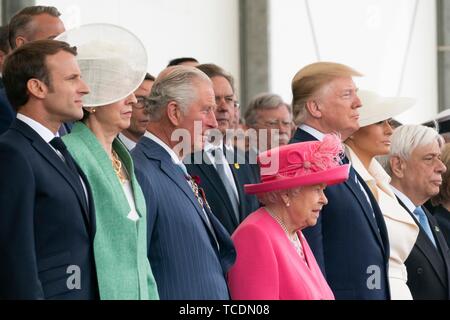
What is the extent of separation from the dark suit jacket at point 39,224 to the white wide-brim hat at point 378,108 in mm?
1962

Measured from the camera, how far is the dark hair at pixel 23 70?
4.04 m

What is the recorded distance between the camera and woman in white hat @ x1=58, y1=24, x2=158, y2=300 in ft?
13.4

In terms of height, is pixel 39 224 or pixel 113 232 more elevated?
pixel 39 224

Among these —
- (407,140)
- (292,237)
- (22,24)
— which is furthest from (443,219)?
(22,24)

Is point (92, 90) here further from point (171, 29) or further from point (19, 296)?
point (171, 29)

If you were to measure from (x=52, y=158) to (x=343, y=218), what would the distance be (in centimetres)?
157

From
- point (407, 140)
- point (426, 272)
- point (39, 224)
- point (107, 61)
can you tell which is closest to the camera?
point (39, 224)

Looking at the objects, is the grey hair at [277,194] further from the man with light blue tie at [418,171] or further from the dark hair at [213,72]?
the dark hair at [213,72]

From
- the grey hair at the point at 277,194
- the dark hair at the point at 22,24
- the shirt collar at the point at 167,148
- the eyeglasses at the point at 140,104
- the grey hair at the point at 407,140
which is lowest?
the grey hair at the point at 407,140

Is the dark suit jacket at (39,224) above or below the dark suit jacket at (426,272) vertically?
above

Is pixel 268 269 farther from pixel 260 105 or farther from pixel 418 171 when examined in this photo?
pixel 260 105

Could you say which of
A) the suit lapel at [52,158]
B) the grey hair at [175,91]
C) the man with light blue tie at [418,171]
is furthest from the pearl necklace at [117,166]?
the man with light blue tie at [418,171]

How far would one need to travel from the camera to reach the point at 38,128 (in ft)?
13.1
